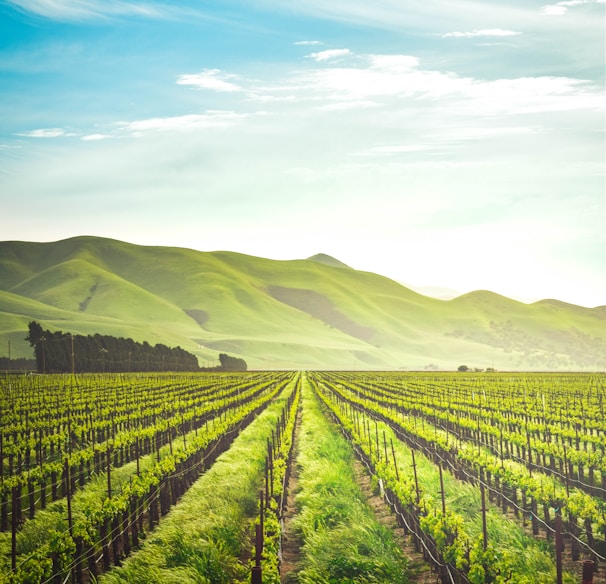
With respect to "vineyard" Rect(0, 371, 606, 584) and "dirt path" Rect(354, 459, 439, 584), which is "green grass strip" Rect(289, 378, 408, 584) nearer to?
"vineyard" Rect(0, 371, 606, 584)

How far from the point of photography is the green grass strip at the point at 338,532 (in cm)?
1149

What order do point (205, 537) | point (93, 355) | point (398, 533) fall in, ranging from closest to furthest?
point (205, 537), point (398, 533), point (93, 355)

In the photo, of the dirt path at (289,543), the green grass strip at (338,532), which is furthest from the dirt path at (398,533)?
the dirt path at (289,543)

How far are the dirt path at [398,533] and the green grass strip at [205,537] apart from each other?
10.3 feet

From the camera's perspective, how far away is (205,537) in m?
13.3

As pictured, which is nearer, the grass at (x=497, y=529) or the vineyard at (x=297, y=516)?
the vineyard at (x=297, y=516)

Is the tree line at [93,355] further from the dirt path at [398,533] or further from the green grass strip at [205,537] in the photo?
the dirt path at [398,533]

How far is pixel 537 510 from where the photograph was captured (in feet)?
51.5

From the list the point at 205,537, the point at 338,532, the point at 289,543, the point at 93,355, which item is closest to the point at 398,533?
the point at 338,532

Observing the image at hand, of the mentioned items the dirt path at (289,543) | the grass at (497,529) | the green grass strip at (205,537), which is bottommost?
the dirt path at (289,543)

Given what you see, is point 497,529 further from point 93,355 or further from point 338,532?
point 93,355

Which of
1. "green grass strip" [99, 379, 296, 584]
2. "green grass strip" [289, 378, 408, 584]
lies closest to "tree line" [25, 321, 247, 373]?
"green grass strip" [99, 379, 296, 584]

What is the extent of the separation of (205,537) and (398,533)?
4.48m

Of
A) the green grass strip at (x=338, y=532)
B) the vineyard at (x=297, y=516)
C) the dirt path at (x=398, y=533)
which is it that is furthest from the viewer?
the dirt path at (x=398, y=533)
